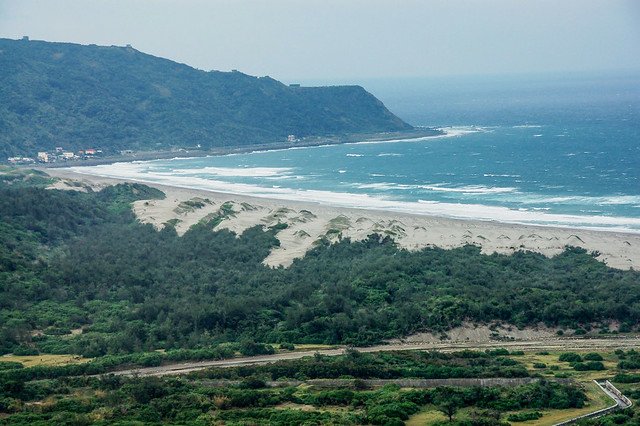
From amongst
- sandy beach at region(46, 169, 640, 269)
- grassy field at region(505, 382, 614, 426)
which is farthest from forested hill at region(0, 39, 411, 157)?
grassy field at region(505, 382, 614, 426)

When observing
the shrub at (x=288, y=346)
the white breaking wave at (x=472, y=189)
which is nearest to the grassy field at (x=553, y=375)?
the shrub at (x=288, y=346)

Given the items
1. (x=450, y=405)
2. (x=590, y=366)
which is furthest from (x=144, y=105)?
(x=450, y=405)

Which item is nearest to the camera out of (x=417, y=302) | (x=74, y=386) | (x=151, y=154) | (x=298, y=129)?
(x=74, y=386)

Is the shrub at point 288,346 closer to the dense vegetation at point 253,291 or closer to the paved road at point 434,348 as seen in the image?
the paved road at point 434,348

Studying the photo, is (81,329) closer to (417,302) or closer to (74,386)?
(74,386)

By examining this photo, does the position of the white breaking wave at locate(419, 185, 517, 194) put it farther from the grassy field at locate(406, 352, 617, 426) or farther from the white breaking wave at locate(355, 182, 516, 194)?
the grassy field at locate(406, 352, 617, 426)

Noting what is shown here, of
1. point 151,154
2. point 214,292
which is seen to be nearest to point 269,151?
point 151,154
